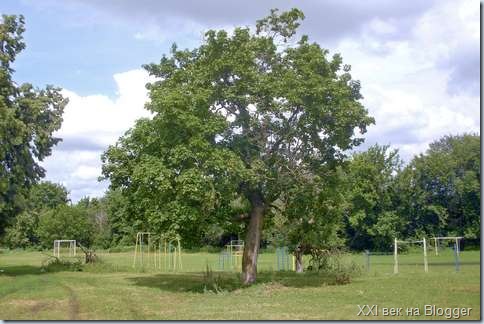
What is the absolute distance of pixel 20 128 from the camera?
28.2 metres

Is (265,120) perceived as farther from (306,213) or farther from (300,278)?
(300,278)

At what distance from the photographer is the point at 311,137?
21828 millimetres

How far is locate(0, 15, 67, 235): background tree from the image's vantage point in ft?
92.3

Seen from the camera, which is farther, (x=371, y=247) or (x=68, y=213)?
(x=68, y=213)

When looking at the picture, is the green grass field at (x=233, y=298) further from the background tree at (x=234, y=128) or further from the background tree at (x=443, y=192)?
the background tree at (x=443, y=192)

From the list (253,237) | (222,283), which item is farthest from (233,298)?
(222,283)

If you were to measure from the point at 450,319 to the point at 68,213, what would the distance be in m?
73.0

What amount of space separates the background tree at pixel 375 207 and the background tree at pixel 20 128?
38545 mm

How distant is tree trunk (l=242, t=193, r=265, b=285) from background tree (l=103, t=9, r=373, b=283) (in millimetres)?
39

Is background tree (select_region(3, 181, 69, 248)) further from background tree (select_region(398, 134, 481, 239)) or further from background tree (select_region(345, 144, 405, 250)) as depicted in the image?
background tree (select_region(398, 134, 481, 239))

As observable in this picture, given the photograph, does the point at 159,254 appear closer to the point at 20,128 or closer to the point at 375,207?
the point at 20,128

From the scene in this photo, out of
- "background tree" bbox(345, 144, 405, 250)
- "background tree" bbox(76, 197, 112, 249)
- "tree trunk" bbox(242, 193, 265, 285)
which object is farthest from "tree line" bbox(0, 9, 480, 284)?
"background tree" bbox(76, 197, 112, 249)

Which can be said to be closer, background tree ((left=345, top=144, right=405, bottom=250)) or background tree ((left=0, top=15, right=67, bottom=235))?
background tree ((left=0, top=15, right=67, bottom=235))

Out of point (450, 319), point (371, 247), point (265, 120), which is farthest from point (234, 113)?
point (371, 247)
